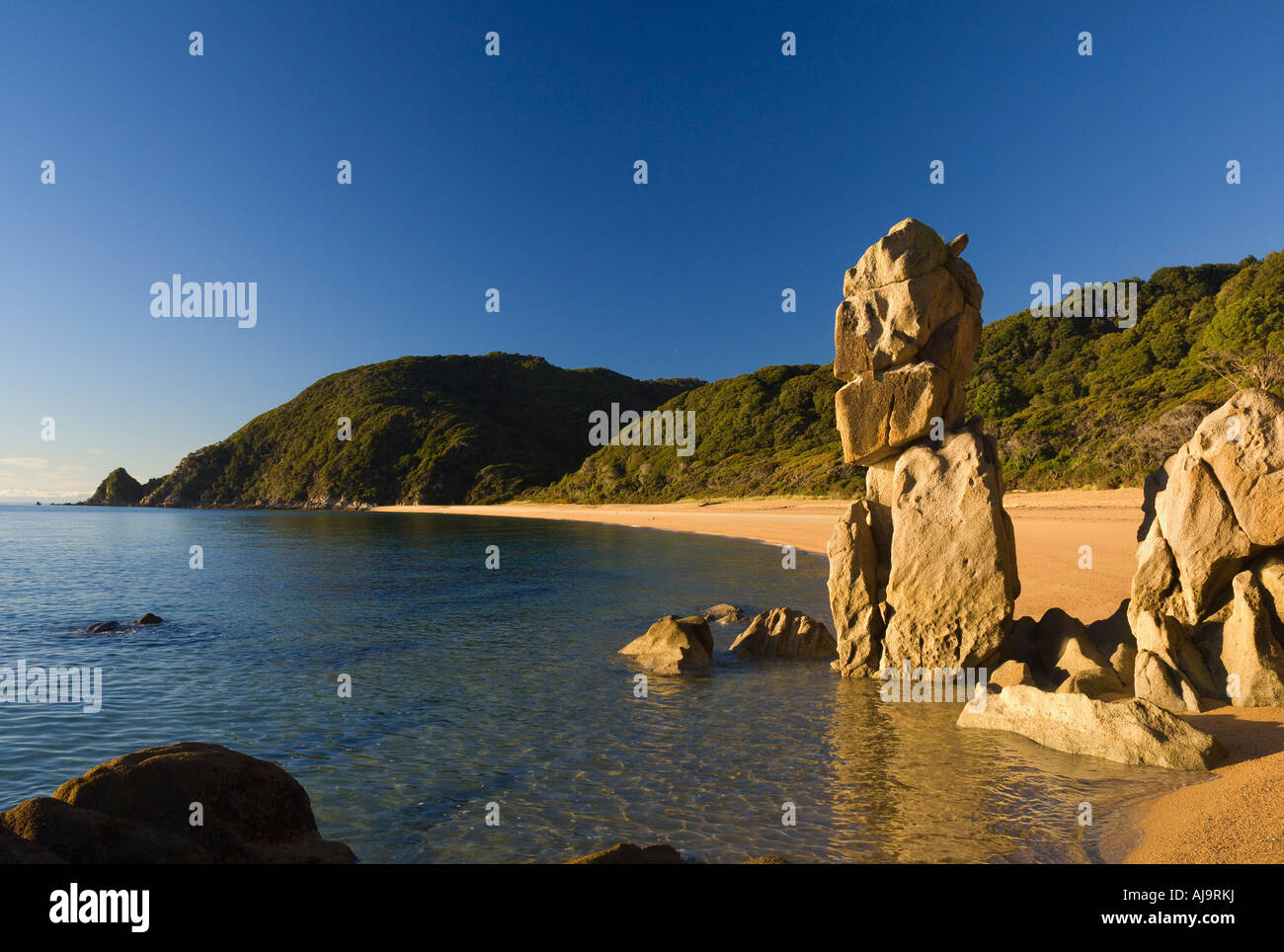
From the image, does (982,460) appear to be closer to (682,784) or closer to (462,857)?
(682,784)

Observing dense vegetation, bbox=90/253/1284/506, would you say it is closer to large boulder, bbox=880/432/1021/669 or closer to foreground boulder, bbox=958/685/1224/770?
large boulder, bbox=880/432/1021/669

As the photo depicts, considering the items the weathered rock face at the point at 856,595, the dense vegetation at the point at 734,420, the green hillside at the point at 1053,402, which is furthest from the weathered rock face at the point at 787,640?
the dense vegetation at the point at 734,420

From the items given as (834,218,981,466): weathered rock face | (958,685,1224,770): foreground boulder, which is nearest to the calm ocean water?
(958,685,1224,770): foreground boulder

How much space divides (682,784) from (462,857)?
9.73 ft

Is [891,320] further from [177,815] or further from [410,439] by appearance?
[410,439]

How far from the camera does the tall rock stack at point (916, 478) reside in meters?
13.0

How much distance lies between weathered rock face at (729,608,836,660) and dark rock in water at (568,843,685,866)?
34.3 feet

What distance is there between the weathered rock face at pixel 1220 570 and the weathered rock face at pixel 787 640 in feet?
21.3

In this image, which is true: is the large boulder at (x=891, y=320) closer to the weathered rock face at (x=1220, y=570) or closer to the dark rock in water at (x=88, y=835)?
the weathered rock face at (x=1220, y=570)

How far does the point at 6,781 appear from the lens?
31.6 feet

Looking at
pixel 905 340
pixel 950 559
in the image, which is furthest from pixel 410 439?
pixel 950 559

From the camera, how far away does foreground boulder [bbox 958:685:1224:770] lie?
28.8ft

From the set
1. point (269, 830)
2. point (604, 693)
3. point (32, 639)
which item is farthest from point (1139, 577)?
point (32, 639)

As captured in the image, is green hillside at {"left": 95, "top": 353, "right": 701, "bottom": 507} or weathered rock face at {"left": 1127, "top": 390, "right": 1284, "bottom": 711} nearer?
weathered rock face at {"left": 1127, "top": 390, "right": 1284, "bottom": 711}
